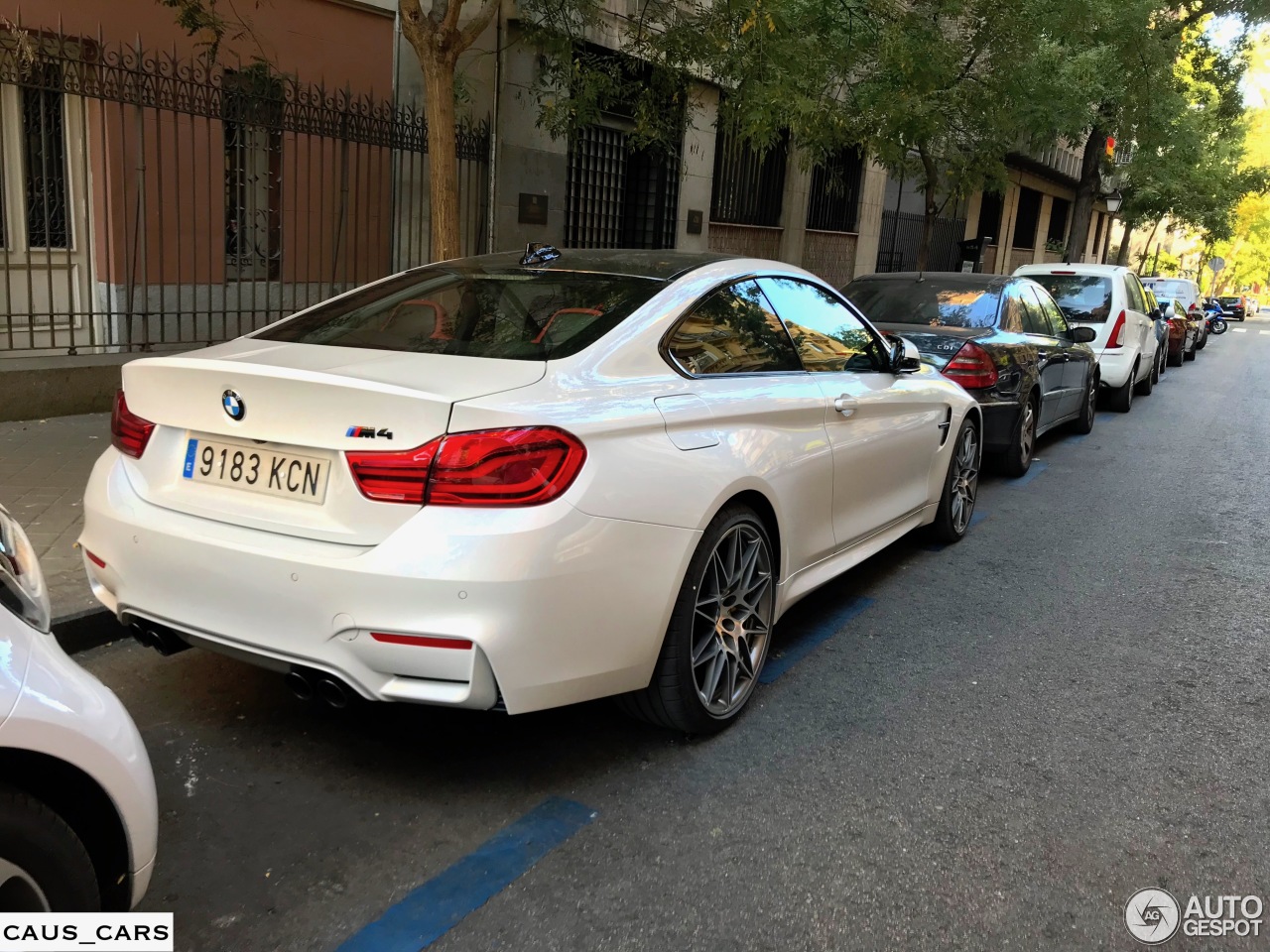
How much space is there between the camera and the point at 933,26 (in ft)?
37.6

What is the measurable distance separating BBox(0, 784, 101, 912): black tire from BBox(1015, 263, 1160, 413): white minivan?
12276 millimetres

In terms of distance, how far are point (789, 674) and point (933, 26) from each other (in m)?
9.48

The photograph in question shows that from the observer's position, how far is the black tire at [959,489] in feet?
20.2

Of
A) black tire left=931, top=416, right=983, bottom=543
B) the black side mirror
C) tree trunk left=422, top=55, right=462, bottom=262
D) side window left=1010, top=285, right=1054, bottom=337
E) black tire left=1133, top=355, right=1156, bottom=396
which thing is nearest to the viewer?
the black side mirror

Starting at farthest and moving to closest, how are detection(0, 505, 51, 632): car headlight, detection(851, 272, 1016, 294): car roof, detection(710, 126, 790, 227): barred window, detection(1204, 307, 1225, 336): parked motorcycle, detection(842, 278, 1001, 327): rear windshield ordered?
detection(1204, 307, 1225, 336): parked motorcycle
detection(710, 126, 790, 227): barred window
detection(851, 272, 1016, 294): car roof
detection(842, 278, 1001, 327): rear windshield
detection(0, 505, 51, 632): car headlight

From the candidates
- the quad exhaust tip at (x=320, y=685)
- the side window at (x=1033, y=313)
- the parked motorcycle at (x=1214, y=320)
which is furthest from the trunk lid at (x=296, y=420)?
the parked motorcycle at (x=1214, y=320)

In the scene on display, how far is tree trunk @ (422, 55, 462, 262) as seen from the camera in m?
6.57

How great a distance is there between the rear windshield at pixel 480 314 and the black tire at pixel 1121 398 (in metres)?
11.1

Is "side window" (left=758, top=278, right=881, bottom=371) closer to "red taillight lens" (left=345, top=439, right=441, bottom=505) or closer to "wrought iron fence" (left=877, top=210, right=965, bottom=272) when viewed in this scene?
"red taillight lens" (left=345, top=439, right=441, bottom=505)

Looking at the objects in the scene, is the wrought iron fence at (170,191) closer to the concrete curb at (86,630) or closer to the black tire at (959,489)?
the concrete curb at (86,630)

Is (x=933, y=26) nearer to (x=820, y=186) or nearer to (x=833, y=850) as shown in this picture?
(x=820, y=186)

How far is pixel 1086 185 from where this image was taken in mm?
22672

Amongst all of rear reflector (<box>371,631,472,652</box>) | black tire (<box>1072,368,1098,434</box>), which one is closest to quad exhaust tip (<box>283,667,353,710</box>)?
rear reflector (<box>371,631,472,652</box>)

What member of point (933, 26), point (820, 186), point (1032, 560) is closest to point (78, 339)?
point (1032, 560)
